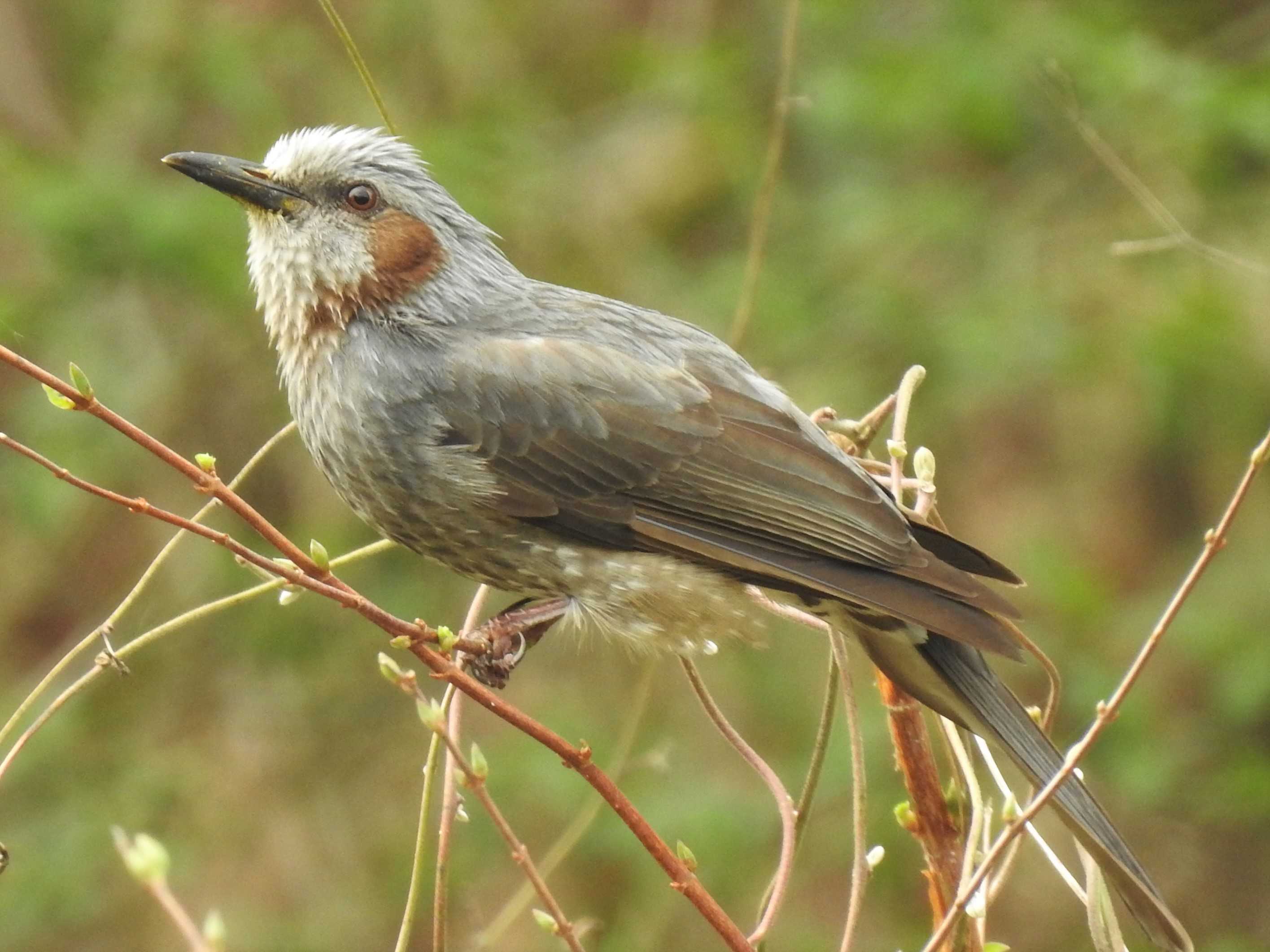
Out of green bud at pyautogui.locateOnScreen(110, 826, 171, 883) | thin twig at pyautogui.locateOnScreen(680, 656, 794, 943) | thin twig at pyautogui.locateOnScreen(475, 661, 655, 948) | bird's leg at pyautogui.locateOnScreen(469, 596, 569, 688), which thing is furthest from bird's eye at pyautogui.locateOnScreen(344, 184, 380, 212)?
green bud at pyautogui.locateOnScreen(110, 826, 171, 883)

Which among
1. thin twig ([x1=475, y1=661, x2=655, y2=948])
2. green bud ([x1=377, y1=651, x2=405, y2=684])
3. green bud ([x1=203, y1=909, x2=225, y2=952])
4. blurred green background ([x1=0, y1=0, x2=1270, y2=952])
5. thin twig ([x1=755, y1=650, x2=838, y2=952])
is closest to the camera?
green bud ([x1=203, y1=909, x2=225, y2=952])

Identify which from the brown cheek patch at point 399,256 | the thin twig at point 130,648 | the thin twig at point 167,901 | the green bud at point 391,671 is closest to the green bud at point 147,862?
the thin twig at point 167,901

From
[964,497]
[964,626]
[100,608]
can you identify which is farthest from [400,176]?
[964,497]

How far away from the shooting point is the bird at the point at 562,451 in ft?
11.6

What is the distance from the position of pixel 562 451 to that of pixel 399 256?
2.12ft

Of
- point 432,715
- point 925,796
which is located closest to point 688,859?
point 432,715

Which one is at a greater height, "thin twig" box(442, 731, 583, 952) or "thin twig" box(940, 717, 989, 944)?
"thin twig" box(940, 717, 989, 944)

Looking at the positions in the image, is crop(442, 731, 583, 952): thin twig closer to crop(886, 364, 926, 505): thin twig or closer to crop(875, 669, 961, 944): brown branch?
crop(875, 669, 961, 944): brown branch

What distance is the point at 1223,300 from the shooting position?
6.02 meters

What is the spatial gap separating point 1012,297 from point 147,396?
3202 millimetres

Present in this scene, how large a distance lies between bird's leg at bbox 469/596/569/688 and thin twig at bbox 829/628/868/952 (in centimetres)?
72

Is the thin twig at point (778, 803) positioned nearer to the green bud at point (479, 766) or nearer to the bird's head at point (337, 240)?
the green bud at point (479, 766)

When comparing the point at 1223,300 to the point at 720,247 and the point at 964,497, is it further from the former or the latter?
the point at 964,497

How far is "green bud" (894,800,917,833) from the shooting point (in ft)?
9.43
